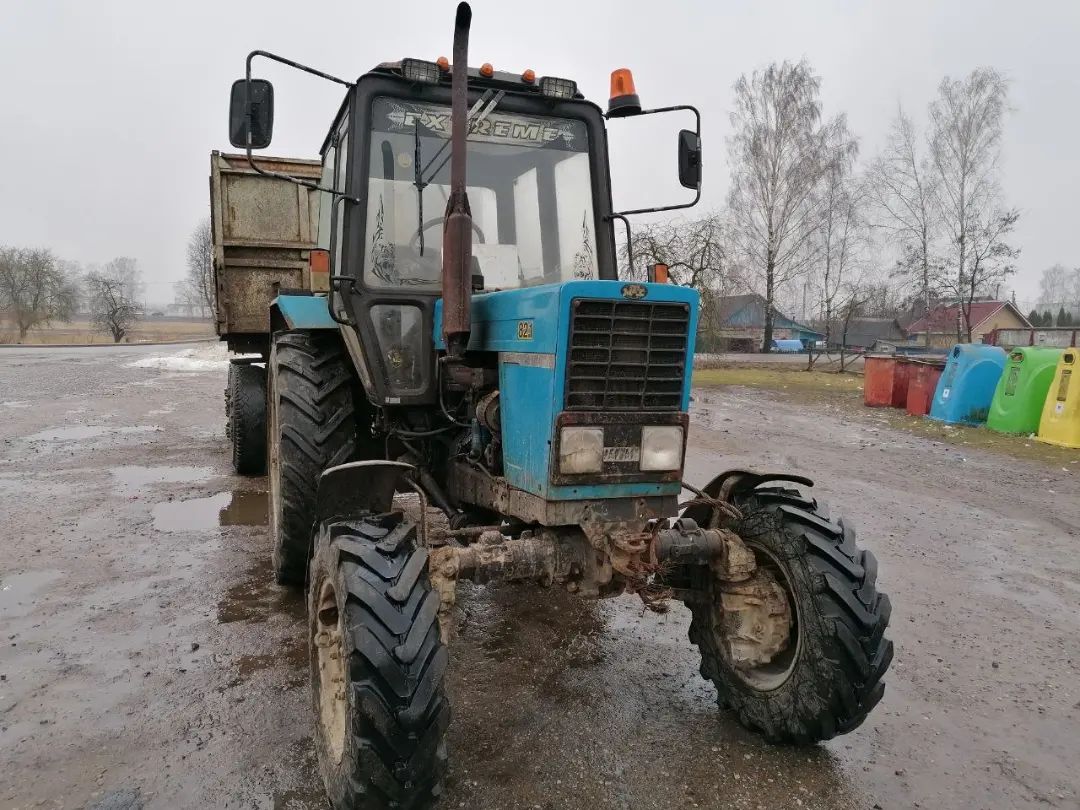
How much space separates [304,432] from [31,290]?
160ft

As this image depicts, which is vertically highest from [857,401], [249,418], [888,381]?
[888,381]

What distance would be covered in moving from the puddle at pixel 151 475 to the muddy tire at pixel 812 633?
601cm

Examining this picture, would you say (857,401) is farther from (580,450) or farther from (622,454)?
(580,450)

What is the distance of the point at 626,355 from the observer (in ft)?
9.89

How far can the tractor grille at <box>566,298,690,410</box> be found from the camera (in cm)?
293

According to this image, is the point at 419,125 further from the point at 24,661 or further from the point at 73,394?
the point at 73,394

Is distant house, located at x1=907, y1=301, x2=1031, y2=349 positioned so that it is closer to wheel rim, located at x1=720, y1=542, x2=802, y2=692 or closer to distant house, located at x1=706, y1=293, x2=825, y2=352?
distant house, located at x1=706, y1=293, x2=825, y2=352

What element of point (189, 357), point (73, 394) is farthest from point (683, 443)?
point (189, 357)

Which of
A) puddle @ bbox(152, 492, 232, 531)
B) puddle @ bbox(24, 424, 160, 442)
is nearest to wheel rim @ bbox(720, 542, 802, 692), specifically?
puddle @ bbox(152, 492, 232, 531)

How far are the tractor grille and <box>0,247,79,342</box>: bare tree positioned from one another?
150 ft

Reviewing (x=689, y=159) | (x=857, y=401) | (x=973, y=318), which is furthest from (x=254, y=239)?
(x=973, y=318)

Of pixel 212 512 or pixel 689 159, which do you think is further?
pixel 212 512

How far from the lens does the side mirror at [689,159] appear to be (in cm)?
391

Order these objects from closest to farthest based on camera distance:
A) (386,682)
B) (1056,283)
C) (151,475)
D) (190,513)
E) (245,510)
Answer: (386,682), (190,513), (245,510), (151,475), (1056,283)
